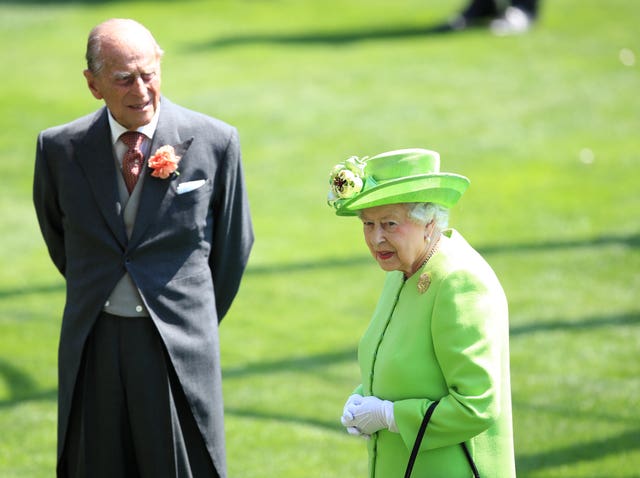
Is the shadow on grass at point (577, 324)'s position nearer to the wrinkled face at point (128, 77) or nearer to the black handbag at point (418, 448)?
the wrinkled face at point (128, 77)

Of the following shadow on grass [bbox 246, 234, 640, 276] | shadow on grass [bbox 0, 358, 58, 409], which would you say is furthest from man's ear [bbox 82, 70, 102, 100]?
shadow on grass [bbox 246, 234, 640, 276]

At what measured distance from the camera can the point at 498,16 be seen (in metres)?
18.7

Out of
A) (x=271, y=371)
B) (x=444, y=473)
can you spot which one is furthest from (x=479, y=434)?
(x=271, y=371)

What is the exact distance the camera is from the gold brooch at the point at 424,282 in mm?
3643

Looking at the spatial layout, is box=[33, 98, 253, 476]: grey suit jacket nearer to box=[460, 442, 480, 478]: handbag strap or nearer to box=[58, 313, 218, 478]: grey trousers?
box=[58, 313, 218, 478]: grey trousers

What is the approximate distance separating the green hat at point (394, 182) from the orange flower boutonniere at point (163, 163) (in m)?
0.91

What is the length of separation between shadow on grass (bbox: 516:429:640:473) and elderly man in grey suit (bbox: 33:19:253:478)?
7.75 ft

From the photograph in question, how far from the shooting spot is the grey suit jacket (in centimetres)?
441

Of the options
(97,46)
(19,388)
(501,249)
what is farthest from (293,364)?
(97,46)

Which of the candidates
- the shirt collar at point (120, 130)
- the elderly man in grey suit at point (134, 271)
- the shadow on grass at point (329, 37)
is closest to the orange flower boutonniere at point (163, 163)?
Result: the elderly man in grey suit at point (134, 271)

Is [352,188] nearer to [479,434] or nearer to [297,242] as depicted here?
[479,434]

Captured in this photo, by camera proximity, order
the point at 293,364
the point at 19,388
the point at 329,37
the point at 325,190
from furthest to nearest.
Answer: the point at 329,37 → the point at 325,190 → the point at 293,364 → the point at 19,388

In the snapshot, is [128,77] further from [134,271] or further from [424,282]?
[424,282]

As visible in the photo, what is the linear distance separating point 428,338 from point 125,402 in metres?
1.44
